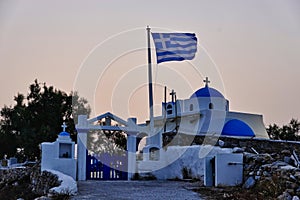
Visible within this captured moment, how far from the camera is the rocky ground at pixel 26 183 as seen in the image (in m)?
13.4

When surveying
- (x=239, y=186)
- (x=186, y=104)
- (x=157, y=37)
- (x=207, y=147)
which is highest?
(x=157, y=37)

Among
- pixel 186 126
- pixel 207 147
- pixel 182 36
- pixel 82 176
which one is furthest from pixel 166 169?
pixel 186 126

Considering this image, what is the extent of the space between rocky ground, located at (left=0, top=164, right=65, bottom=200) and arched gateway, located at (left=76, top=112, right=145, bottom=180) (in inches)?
56.3

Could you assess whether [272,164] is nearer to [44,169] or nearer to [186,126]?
[44,169]

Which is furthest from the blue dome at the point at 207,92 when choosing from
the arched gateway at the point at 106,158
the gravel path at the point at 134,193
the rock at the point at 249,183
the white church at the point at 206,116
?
the rock at the point at 249,183

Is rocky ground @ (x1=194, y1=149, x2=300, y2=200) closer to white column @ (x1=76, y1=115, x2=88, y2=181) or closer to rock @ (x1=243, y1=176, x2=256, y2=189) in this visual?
rock @ (x1=243, y1=176, x2=256, y2=189)

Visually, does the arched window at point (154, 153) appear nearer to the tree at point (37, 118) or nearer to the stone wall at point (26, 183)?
the stone wall at point (26, 183)

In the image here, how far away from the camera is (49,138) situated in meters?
27.4

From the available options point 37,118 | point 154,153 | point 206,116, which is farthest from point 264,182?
point 37,118

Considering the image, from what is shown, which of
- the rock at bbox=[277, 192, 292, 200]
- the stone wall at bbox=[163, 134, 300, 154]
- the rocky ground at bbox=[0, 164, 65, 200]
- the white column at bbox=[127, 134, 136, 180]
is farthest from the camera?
the stone wall at bbox=[163, 134, 300, 154]

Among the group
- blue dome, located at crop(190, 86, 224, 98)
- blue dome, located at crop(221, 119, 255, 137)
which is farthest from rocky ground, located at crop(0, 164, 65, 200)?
blue dome, located at crop(190, 86, 224, 98)

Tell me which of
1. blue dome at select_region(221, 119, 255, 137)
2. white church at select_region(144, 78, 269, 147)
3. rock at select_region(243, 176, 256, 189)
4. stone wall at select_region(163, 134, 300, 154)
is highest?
white church at select_region(144, 78, 269, 147)

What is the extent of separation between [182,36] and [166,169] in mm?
5649

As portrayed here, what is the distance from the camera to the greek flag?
1922 cm
